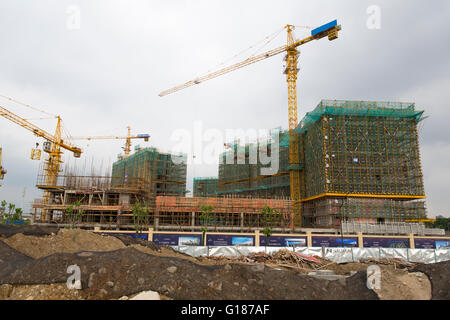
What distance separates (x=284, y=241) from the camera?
2692 cm

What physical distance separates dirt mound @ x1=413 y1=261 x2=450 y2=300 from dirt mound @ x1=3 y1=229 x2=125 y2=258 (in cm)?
1603

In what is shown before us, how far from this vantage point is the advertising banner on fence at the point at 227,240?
2594 cm

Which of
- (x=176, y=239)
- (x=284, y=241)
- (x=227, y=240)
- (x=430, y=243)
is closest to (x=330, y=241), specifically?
(x=284, y=241)

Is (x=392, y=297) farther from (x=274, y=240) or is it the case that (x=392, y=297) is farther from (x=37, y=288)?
(x=274, y=240)

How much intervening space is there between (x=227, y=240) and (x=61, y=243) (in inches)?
574

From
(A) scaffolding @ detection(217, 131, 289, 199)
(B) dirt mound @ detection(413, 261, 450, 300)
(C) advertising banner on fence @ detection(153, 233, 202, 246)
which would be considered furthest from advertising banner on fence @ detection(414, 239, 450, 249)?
(A) scaffolding @ detection(217, 131, 289, 199)

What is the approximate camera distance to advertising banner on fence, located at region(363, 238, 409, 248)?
2748 cm

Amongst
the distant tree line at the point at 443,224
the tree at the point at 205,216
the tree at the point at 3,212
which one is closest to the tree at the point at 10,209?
the tree at the point at 3,212

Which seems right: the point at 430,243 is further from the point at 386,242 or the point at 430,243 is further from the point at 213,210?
the point at 213,210

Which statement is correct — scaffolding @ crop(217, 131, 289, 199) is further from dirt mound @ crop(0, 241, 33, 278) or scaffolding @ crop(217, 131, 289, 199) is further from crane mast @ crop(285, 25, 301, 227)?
dirt mound @ crop(0, 241, 33, 278)

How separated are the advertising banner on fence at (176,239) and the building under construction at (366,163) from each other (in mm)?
26306
